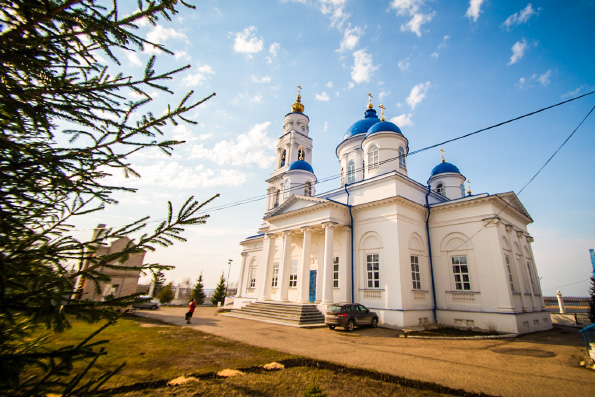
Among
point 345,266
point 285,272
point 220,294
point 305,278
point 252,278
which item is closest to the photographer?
point 345,266

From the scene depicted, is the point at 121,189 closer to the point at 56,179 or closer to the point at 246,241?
the point at 56,179

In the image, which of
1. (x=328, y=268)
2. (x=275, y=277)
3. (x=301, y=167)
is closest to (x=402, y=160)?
(x=301, y=167)

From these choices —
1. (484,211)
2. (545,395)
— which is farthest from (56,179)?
(484,211)

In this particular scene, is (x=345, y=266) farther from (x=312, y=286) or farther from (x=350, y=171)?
(x=350, y=171)

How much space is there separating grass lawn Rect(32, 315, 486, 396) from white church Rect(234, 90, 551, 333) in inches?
381

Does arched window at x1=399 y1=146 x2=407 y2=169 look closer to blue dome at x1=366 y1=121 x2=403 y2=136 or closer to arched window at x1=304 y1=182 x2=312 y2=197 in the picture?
blue dome at x1=366 y1=121 x2=403 y2=136

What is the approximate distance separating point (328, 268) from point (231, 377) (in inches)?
487

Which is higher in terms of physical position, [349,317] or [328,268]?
[328,268]

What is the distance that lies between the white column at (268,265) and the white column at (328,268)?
18.1ft

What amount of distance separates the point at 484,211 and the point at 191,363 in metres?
17.4

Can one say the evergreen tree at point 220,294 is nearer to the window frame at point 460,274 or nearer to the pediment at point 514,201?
the window frame at point 460,274

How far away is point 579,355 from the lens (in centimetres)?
918

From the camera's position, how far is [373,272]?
17125 millimetres

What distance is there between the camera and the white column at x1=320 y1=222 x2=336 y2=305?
17.2 metres
